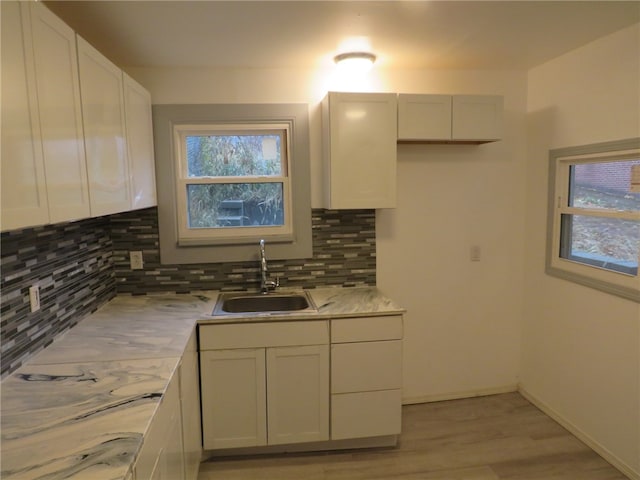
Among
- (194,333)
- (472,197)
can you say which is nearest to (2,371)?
(194,333)

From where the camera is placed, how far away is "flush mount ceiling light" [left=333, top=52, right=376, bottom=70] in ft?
7.75

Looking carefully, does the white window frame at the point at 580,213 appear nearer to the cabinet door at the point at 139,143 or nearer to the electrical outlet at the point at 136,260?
the cabinet door at the point at 139,143

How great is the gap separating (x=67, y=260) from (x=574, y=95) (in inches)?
117

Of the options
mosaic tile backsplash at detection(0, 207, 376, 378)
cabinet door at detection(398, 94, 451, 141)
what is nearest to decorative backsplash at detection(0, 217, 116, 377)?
mosaic tile backsplash at detection(0, 207, 376, 378)

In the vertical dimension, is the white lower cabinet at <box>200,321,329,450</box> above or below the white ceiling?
below

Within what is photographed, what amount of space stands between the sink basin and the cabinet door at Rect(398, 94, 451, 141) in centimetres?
120

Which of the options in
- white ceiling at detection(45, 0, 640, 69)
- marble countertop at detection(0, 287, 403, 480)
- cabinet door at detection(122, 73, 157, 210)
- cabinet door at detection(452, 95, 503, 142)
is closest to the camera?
marble countertop at detection(0, 287, 403, 480)

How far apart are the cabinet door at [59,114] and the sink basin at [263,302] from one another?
1245 mm

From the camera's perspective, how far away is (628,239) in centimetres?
219

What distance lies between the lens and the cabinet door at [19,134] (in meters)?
1.05

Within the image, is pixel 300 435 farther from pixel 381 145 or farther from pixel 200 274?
pixel 381 145

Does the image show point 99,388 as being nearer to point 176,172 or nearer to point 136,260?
point 136,260

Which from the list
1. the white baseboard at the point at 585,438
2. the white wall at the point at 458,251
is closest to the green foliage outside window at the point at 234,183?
the white wall at the point at 458,251

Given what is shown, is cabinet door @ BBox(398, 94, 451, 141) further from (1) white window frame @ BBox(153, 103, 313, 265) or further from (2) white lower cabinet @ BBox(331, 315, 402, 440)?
(2) white lower cabinet @ BBox(331, 315, 402, 440)
